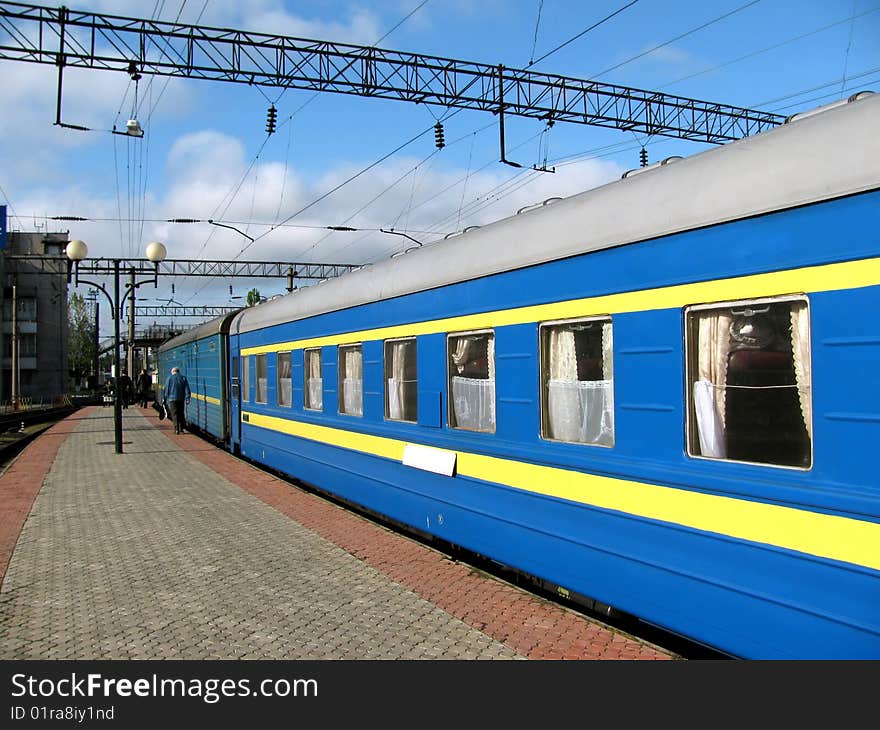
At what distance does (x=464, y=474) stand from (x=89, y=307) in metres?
89.1

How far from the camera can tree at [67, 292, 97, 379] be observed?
7772 cm

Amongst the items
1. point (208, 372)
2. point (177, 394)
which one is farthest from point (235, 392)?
point (177, 394)

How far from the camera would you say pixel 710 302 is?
421 cm

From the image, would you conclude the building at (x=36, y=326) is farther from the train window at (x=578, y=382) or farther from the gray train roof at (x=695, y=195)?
the train window at (x=578, y=382)

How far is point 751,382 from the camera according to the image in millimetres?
4062

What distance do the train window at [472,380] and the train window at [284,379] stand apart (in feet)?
18.8

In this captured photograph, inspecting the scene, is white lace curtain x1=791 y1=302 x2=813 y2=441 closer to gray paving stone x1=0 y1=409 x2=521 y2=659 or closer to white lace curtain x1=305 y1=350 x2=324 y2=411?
gray paving stone x1=0 y1=409 x2=521 y2=659

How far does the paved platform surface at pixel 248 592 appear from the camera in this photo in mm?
5246

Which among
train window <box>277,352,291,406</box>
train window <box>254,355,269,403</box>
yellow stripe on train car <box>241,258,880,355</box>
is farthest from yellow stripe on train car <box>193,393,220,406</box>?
yellow stripe on train car <box>241,258,880,355</box>

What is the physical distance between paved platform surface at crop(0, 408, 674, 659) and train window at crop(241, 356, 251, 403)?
359 cm

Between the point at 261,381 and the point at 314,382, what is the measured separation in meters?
3.54

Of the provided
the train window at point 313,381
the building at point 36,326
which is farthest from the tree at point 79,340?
the train window at point 313,381
